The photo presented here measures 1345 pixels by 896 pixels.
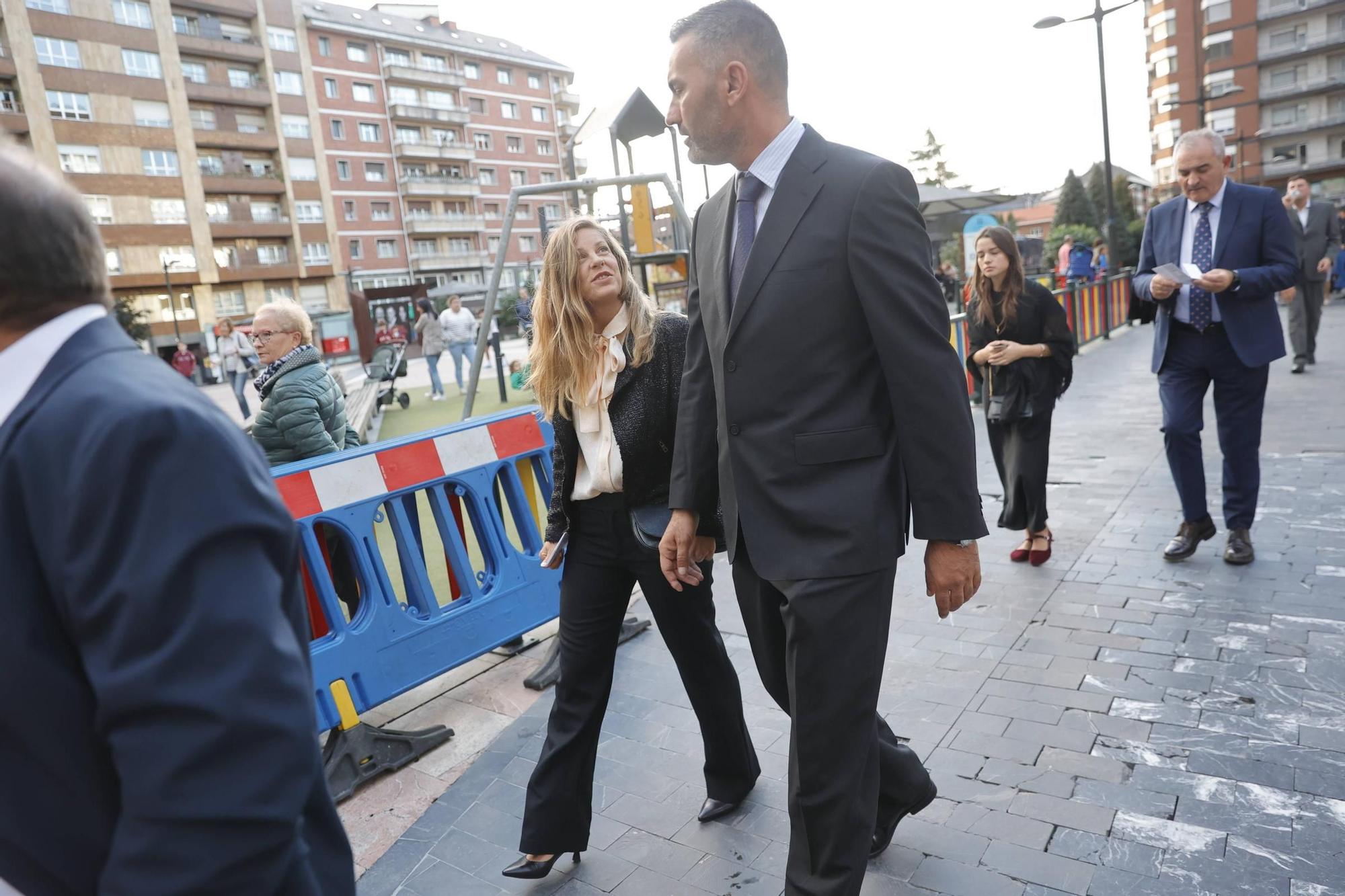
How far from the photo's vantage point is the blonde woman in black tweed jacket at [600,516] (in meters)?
2.78

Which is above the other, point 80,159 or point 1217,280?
point 80,159

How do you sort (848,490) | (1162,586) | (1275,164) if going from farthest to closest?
(1275,164)
(1162,586)
(848,490)

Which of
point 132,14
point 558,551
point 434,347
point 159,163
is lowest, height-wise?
point 558,551

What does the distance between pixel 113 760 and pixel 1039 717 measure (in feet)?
10.5

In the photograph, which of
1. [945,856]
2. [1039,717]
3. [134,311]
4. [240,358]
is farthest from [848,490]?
[134,311]

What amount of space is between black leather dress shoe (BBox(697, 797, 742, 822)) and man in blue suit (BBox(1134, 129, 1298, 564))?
10.3 feet

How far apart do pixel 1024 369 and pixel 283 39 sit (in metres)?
67.8

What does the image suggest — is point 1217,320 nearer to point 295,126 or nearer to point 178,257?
point 178,257

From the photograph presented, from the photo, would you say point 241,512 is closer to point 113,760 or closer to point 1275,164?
point 113,760

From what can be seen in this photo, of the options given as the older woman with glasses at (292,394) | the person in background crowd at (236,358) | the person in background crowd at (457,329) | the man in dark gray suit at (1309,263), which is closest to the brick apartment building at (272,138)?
the person in background crowd at (236,358)

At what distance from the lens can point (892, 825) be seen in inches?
103

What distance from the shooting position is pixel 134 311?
4809 cm

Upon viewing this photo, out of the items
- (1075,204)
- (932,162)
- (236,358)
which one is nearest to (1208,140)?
(236,358)

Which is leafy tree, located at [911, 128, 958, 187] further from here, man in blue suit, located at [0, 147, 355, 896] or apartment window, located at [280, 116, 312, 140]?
man in blue suit, located at [0, 147, 355, 896]
